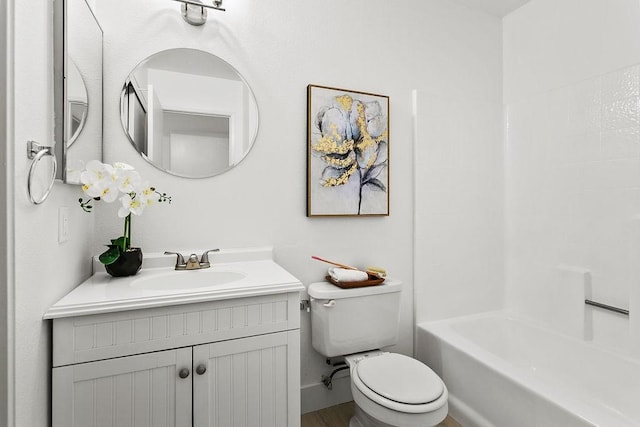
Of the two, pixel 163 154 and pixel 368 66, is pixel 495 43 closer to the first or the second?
pixel 368 66

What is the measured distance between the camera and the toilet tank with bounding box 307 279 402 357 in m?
1.66

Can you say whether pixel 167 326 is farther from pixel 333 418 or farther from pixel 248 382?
pixel 333 418

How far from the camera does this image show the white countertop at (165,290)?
103 cm

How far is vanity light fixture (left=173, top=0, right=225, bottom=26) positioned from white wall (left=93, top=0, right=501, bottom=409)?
0.04 m

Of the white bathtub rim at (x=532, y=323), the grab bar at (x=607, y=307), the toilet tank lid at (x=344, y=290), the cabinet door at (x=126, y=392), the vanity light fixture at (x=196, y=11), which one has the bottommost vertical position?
the white bathtub rim at (x=532, y=323)

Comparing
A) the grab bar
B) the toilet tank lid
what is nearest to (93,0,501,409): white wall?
the toilet tank lid

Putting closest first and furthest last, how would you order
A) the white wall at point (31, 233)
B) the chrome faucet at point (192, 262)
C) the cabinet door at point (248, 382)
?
the white wall at point (31, 233) → the cabinet door at point (248, 382) → the chrome faucet at point (192, 262)

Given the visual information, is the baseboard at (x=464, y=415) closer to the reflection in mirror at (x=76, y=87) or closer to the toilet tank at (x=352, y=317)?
the toilet tank at (x=352, y=317)

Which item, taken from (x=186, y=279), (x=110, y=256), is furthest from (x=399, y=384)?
(x=110, y=256)

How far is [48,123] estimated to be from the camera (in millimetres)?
992

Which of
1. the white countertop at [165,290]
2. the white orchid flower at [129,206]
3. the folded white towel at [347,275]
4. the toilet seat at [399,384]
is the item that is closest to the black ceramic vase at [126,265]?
the white countertop at [165,290]

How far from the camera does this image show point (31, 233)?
91cm

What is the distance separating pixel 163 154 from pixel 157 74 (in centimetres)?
37

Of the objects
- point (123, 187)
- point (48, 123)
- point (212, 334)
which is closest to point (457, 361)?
point (212, 334)
